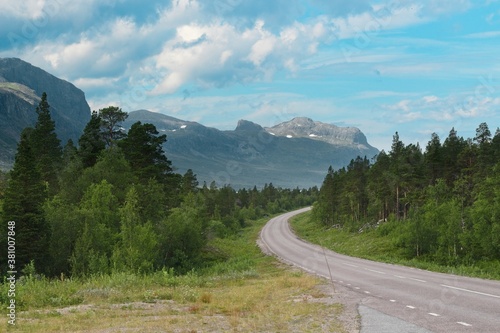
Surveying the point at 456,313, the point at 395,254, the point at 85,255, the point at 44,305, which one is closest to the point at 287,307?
the point at 456,313

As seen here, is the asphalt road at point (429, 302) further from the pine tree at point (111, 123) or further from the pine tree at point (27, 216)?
the pine tree at point (111, 123)

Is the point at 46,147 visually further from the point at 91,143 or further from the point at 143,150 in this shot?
the point at 143,150

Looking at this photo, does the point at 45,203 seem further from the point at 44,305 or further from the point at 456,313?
the point at 456,313

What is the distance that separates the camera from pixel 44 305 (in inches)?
666

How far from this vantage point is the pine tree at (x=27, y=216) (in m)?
36.7

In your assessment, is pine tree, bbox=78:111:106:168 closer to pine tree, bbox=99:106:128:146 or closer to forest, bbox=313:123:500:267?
pine tree, bbox=99:106:128:146

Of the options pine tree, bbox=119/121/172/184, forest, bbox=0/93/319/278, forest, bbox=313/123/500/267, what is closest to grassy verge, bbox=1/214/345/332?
forest, bbox=0/93/319/278

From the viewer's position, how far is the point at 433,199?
182 ft

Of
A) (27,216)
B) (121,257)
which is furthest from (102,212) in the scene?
(121,257)

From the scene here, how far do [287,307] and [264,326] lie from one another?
3.85 meters

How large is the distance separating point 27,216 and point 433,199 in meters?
43.2

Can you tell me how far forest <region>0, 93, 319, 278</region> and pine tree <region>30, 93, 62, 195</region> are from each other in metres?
0.16

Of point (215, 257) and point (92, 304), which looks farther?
point (215, 257)

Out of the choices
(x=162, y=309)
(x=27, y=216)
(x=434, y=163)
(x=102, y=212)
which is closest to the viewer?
(x=162, y=309)
